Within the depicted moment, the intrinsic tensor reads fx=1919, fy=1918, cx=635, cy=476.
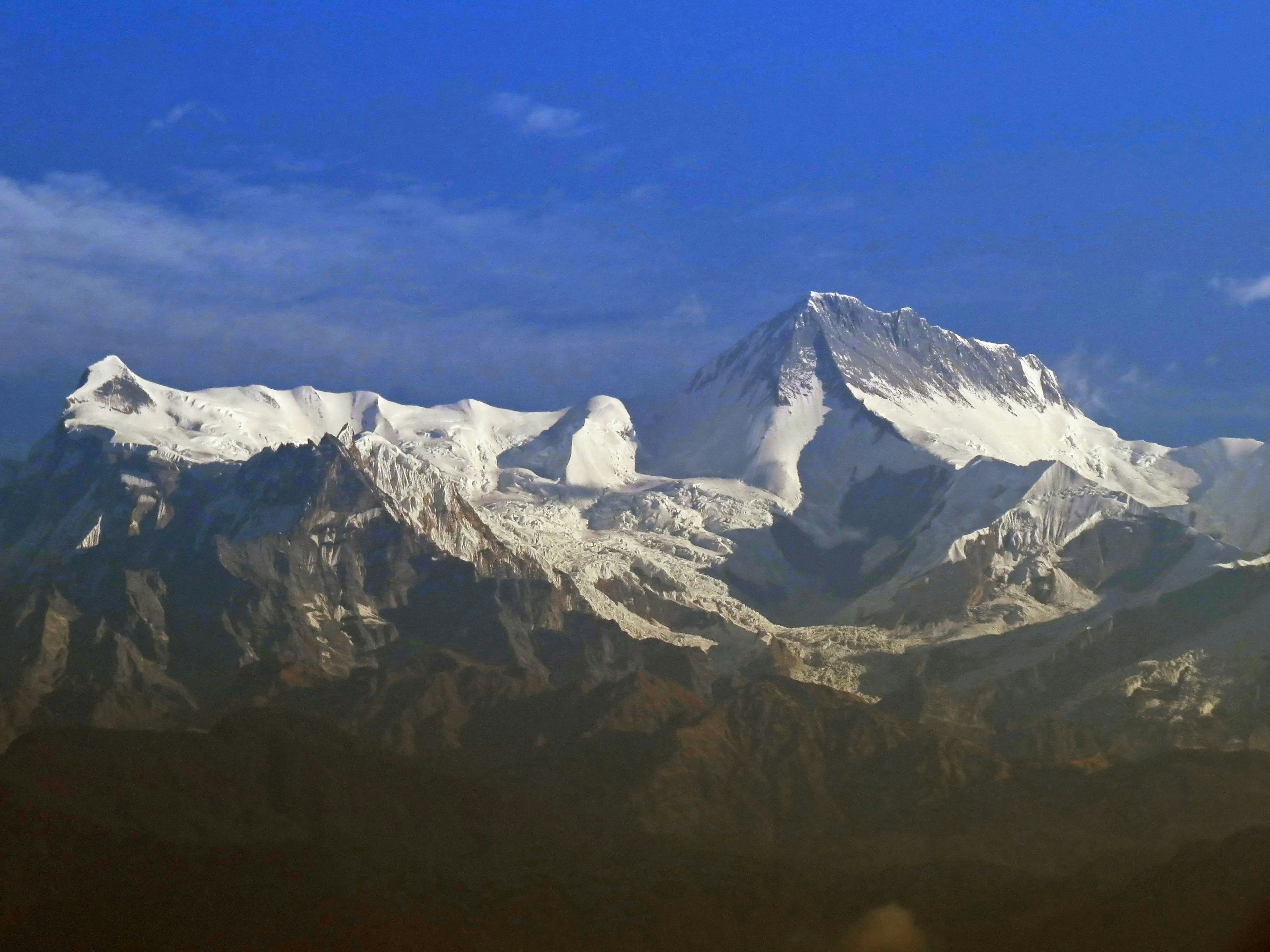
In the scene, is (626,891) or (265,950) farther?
(626,891)

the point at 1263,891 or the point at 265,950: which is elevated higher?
the point at 1263,891

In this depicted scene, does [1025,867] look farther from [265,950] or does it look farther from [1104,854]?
[265,950]

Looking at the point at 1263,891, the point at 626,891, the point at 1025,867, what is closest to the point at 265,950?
the point at 626,891

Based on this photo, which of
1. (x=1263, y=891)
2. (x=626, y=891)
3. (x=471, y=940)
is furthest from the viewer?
(x=626, y=891)

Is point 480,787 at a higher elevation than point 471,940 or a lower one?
higher

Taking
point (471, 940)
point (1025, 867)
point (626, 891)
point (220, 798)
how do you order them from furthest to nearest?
point (1025, 867) < point (220, 798) < point (626, 891) < point (471, 940)

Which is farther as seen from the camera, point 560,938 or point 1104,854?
point 1104,854

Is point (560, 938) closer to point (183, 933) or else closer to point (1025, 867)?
point (183, 933)

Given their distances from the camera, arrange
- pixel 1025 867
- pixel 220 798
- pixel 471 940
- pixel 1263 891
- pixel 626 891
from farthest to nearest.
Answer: pixel 1025 867
pixel 220 798
pixel 626 891
pixel 471 940
pixel 1263 891

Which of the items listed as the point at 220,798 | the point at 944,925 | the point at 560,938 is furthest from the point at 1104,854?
the point at 220,798
